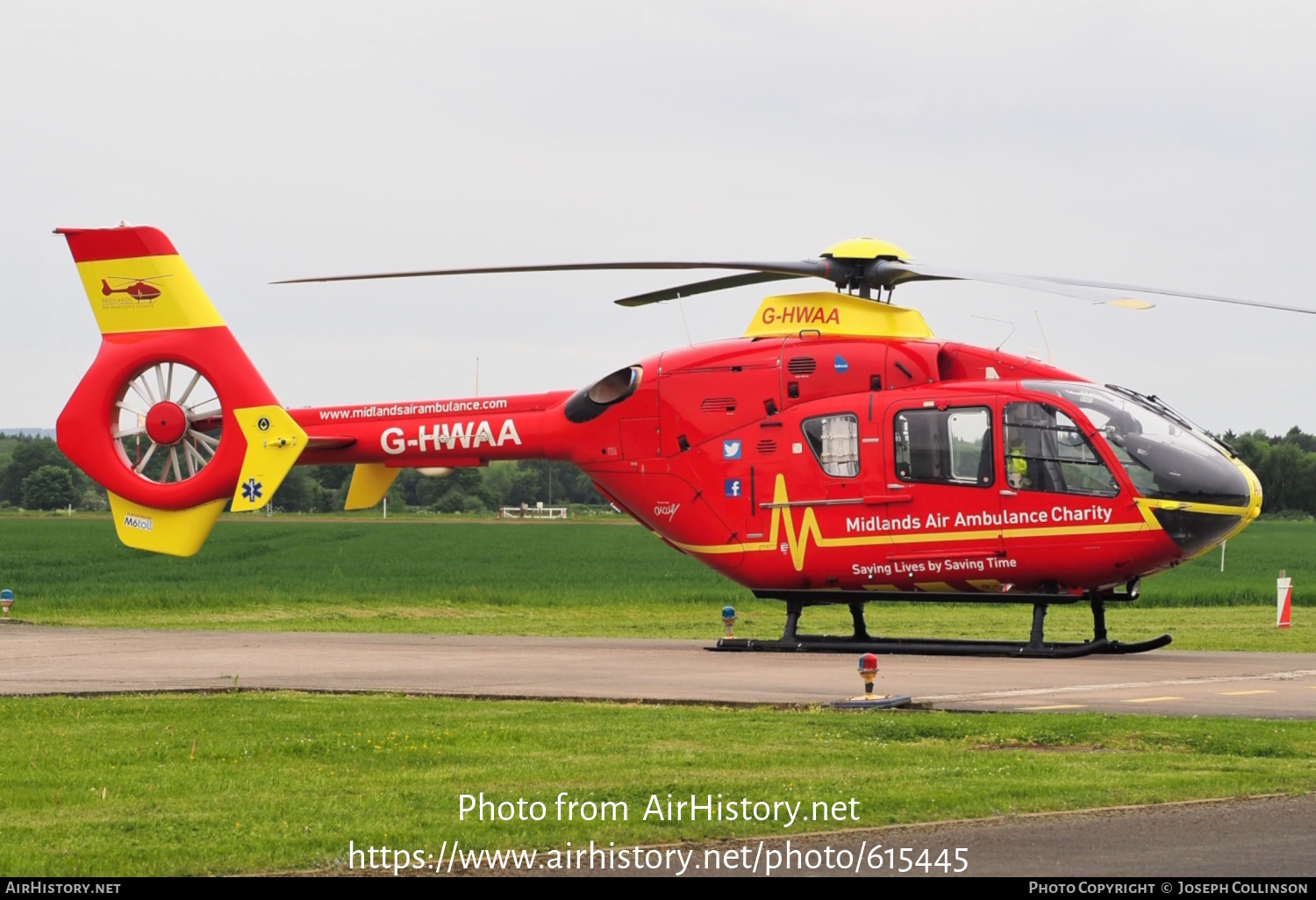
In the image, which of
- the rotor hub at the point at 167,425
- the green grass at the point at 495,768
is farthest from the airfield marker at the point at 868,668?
the rotor hub at the point at 167,425

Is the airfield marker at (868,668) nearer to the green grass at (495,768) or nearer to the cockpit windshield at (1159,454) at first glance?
the green grass at (495,768)

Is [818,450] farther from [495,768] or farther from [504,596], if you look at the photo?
[504,596]

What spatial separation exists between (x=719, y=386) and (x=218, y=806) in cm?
1282

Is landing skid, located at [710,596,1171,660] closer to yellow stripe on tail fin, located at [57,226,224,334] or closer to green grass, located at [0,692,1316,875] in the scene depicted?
green grass, located at [0,692,1316,875]

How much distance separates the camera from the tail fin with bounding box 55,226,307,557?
80.1 ft

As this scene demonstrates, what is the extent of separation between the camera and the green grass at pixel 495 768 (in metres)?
8.53

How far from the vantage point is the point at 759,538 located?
2128 centimetres

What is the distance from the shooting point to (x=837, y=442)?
67.0 feet

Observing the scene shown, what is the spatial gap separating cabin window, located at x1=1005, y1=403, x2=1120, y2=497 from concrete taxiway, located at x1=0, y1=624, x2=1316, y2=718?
2115 millimetres

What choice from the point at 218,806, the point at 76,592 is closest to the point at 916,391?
the point at 218,806

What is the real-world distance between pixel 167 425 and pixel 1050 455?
13305 millimetres

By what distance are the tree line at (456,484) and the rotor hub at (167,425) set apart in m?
56.4

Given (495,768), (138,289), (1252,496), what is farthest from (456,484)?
(495,768)
